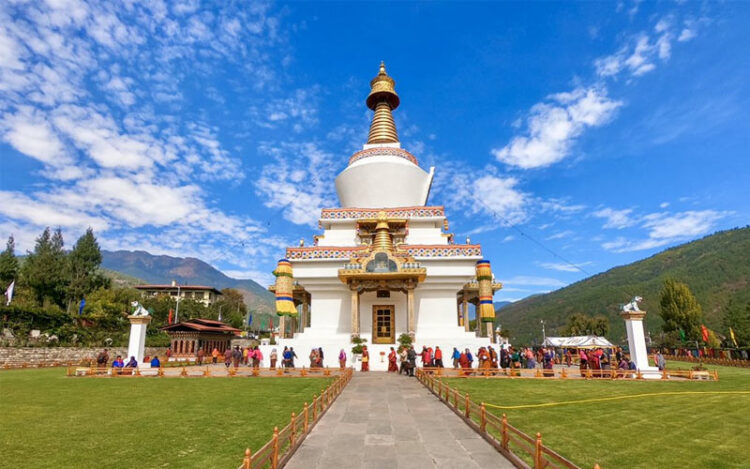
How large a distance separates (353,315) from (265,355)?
5.73 meters

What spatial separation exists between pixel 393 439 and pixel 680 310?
53.2 meters

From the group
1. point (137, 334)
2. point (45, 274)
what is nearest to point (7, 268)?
point (45, 274)

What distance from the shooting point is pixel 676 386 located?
15438 mm

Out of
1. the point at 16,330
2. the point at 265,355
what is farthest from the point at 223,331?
the point at 265,355

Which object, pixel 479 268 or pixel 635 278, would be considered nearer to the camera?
pixel 479 268

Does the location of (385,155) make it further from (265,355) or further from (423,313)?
(265,355)

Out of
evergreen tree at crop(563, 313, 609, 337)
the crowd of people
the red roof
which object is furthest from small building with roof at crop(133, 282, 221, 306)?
evergreen tree at crop(563, 313, 609, 337)

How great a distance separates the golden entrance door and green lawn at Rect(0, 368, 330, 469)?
31.5ft

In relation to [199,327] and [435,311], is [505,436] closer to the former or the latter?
[435,311]

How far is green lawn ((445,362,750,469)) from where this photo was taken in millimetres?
6668

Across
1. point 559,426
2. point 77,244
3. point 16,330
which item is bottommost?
point 559,426

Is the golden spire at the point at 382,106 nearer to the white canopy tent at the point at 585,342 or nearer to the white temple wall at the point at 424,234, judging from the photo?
the white temple wall at the point at 424,234

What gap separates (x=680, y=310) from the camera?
154 feet

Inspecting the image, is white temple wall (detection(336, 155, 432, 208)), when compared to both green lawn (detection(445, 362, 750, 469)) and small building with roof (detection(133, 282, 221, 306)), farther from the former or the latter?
small building with roof (detection(133, 282, 221, 306))
